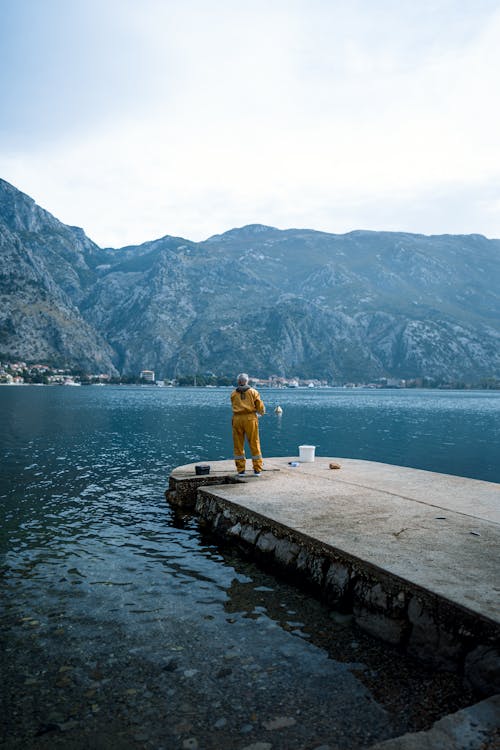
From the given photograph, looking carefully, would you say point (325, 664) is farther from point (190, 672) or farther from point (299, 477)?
point (299, 477)

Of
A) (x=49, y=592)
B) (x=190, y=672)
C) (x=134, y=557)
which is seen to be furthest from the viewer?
(x=134, y=557)

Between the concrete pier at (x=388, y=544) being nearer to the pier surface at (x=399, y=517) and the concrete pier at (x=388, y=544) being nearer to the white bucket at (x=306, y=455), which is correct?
the pier surface at (x=399, y=517)

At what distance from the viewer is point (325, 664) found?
6418 millimetres

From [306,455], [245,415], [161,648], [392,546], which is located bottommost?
[161,648]

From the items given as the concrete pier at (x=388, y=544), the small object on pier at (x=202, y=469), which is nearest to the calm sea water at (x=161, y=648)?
the concrete pier at (x=388, y=544)

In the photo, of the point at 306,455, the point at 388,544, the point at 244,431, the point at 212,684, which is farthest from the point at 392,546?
the point at 306,455

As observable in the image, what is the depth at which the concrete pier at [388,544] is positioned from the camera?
6031 millimetres

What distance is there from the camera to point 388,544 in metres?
8.45

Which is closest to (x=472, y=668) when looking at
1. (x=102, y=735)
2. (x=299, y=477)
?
(x=102, y=735)

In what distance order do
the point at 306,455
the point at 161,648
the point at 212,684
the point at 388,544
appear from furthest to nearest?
the point at 306,455 → the point at 388,544 → the point at 161,648 → the point at 212,684

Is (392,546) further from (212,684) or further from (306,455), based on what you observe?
(306,455)

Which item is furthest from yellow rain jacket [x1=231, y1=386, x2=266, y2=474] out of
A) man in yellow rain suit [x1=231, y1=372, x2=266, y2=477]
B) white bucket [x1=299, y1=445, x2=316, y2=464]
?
white bucket [x1=299, y1=445, x2=316, y2=464]

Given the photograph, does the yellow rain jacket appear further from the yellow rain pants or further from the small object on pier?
the small object on pier

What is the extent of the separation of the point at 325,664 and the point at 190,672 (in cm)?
174
